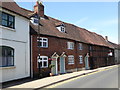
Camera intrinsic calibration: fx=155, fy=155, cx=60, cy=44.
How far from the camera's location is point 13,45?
14438mm

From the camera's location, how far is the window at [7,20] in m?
13.3

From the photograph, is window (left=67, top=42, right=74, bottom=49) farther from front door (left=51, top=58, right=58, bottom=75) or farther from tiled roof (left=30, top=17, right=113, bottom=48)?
front door (left=51, top=58, right=58, bottom=75)

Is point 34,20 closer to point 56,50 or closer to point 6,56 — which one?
point 56,50

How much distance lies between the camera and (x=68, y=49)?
78.9 ft

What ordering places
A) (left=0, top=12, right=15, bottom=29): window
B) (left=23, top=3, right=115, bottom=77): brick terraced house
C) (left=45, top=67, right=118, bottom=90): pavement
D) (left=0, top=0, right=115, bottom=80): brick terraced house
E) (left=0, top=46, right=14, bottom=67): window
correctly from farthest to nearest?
(left=23, top=3, right=115, bottom=77): brick terraced house < (left=0, top=0, right=115, bottom=80): brick terraced house < (left=0, top=12, right=15, bottom=29): window < (left=0, top=46, right=14, bottom=67): window < (left=45, top=67, right=118, bottom=90): pavement

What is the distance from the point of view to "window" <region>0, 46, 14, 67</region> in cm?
1317

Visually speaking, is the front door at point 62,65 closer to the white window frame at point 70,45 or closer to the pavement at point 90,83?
the white window frame at point 70,45

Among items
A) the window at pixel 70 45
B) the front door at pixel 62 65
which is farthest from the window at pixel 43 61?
the window at pixel 70 45

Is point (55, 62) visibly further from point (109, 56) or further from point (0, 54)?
point (109, 56)

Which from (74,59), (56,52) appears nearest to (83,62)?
(74,59)

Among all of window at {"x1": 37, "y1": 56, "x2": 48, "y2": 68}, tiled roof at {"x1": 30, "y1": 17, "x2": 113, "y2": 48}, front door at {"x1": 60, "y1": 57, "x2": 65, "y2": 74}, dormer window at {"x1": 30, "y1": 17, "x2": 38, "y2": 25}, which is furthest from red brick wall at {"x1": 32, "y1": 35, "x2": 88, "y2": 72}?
dormer window at {"x1": 30, "y1": 17, "x2": 38, "y2": 25}

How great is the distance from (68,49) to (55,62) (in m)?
4.08

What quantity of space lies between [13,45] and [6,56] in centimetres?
130

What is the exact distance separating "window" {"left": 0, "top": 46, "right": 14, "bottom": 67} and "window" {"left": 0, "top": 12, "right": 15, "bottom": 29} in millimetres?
2063
